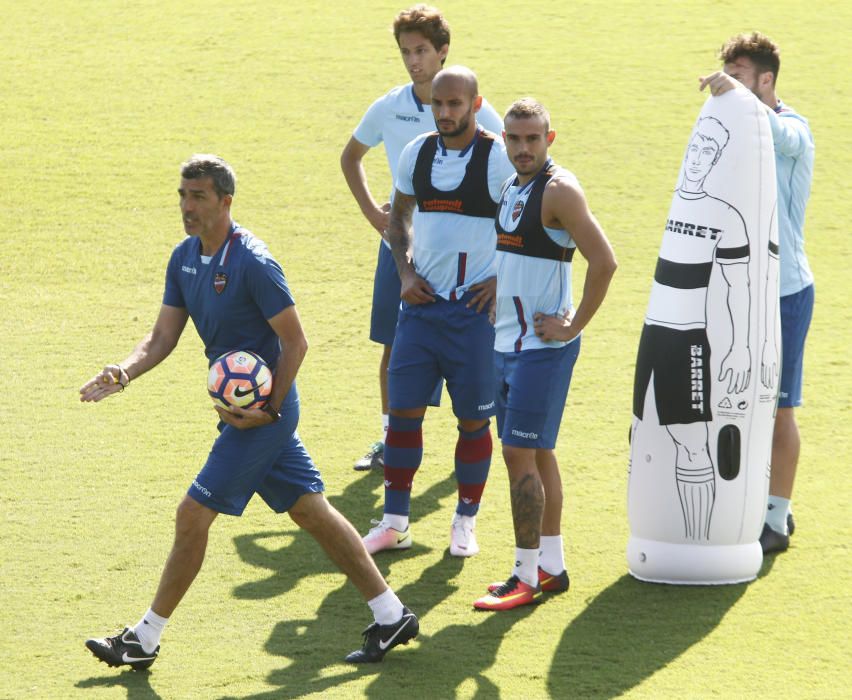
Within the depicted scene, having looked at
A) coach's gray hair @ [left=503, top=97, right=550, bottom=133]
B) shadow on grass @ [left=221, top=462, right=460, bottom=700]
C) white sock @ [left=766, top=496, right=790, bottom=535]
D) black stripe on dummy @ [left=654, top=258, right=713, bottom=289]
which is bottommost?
shadow on grass @ [left=221, top=462, right=460, bottom=700]

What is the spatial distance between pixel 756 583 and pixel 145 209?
8.49 meters

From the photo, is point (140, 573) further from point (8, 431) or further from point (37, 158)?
point (37, 158)

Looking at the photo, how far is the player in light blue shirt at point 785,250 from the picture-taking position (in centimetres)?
629

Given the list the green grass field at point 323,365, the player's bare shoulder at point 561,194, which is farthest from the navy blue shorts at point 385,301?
the player's bare shoulder at point 561,194

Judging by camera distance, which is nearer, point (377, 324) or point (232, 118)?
point (377, 324)

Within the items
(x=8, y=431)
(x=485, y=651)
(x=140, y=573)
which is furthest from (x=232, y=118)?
(x=485, y=651)

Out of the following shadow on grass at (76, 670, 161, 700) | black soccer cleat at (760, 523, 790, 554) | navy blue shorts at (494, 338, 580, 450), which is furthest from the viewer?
black soccer cleat at (760, 523, 790, 554)

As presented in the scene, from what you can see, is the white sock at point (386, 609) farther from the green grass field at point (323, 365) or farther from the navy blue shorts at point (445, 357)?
the navy blue shorts at point (445, 357)

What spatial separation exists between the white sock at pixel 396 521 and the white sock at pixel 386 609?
3.73 ft

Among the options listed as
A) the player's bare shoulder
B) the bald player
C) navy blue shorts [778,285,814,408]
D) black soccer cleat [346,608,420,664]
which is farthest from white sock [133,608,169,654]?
navy blue shorts [778,285,814,408]

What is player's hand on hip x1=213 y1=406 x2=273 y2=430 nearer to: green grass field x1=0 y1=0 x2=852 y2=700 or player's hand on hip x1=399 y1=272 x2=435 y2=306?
green grass field x1=0 y1=0 x2=852 y2=700

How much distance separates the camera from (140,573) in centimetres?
630

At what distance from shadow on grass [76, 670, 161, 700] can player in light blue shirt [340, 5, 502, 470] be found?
2359 millimetres

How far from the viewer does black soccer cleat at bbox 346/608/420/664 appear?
212 inches
